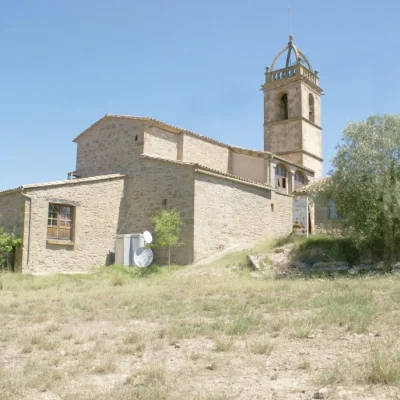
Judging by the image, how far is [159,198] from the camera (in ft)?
68.6

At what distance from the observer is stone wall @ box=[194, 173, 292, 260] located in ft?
64.7

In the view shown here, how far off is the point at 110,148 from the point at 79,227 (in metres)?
5.62

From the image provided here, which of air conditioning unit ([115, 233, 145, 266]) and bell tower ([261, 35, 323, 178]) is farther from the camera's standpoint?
bell tower ([261, 35, 323, 178])

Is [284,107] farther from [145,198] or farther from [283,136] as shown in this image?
[145,198]

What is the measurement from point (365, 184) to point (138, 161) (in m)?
10.9

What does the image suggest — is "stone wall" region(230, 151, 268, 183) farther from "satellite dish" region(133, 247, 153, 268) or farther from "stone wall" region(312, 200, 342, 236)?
"satellite dish" region(133, 247, 153, 268)

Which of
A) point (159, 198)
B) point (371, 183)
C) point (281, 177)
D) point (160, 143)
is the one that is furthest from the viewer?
point (281, 177)

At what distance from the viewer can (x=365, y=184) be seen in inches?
627

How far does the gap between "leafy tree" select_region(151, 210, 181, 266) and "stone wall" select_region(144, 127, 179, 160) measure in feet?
13.1

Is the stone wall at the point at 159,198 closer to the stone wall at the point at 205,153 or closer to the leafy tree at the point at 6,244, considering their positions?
the stone wall at the point at 205,153

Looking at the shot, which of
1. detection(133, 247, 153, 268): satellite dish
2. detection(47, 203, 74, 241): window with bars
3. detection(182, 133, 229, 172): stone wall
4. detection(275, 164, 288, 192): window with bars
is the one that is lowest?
detection(133, 247, 153, 268): satellite dish

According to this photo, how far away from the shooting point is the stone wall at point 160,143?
22.1m

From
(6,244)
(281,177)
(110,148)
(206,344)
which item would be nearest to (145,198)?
(110,148)

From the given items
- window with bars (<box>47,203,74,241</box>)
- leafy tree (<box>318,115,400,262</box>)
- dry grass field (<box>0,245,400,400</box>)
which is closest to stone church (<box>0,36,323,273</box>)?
window with bars (<box>47,203,74,241</box>)
